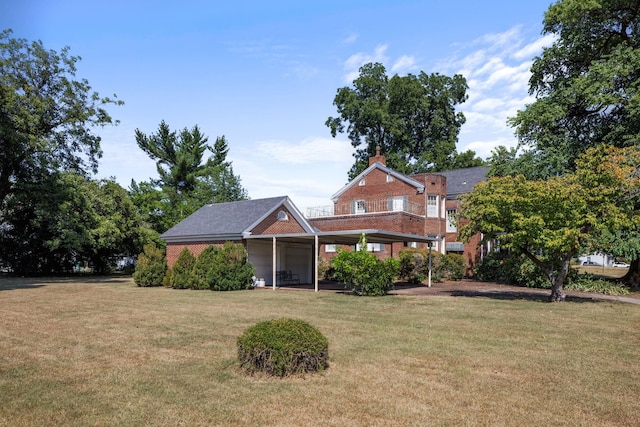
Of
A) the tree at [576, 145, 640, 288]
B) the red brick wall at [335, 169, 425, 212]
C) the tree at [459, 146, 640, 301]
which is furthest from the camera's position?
the red brick wall at [335, 169, 425, 212]

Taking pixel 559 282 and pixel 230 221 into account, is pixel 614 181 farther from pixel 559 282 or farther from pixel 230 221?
pixel 230 221

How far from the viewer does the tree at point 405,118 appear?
167 ft

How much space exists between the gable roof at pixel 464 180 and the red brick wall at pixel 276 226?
15.2 metres

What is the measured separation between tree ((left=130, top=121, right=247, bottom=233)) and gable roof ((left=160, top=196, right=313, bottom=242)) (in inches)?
674

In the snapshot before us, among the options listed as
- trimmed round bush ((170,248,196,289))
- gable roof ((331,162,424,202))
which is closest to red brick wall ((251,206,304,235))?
trimmed round bush ((170,248,196,289))

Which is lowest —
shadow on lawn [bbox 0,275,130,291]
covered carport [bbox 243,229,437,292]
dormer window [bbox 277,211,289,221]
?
shadow on lawn [bbox 0,275,130,291]

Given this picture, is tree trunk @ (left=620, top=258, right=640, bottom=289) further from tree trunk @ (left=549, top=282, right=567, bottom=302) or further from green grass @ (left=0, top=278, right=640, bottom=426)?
green grass @ (left=0, top=278, right=640, bottom=426)

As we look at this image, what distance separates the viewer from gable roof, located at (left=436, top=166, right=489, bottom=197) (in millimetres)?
36250

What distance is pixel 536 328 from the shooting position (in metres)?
11.1

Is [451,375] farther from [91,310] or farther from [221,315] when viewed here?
[91,310]

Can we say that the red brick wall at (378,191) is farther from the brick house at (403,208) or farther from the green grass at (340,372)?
the green grass at (340,372)

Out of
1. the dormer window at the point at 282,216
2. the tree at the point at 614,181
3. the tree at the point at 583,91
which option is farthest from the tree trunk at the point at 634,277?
the dormer window at the point at 282,216

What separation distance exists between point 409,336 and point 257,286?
52.3 feet

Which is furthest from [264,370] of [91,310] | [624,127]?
[624,127]
